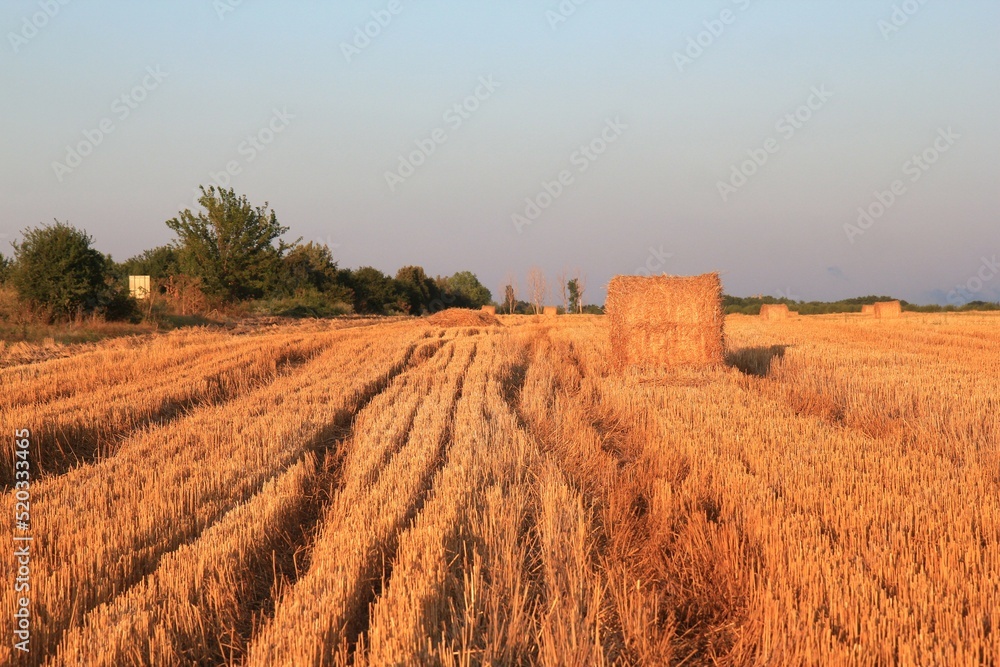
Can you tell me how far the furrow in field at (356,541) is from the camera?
9.57ft

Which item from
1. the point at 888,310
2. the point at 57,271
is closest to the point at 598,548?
the point at 57,271

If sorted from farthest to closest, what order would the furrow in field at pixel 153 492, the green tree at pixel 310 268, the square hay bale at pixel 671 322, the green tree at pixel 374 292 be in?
the green tree at pixel 374 292 → the green tree at pixel 310 268 → the square hay bale at pixel 671 322 → the furrow in field at pixel 153 492

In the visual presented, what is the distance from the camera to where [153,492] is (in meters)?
4.82

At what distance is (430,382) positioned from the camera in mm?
11180

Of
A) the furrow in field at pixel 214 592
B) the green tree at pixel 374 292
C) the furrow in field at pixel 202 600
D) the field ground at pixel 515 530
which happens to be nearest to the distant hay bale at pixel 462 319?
the field ground at pixel 515 530

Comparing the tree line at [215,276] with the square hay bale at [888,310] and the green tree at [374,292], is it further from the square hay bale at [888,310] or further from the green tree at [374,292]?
the square hay bale at [888,310]

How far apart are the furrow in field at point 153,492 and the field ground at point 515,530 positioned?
0.08 ft

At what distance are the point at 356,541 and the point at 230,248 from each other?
124 feet

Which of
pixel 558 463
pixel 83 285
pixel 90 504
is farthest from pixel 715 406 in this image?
pixel 83 285

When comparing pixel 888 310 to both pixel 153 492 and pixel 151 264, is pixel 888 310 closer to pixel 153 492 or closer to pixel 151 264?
pixel 153 492

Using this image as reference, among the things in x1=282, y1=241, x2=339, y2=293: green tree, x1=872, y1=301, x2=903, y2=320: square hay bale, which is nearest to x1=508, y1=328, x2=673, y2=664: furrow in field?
x1=872, y1=301, x2=903, y2=320: square hay bale

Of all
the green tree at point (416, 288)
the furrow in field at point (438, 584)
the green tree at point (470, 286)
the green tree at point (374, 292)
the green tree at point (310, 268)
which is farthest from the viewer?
the green tree at point (470, 286)

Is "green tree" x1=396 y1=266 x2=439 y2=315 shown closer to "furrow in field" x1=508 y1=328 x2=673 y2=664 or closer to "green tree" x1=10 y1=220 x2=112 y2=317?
"green tree" x1=10 y1=220 x2=112 y2=317

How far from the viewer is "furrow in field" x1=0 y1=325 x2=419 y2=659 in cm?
348
